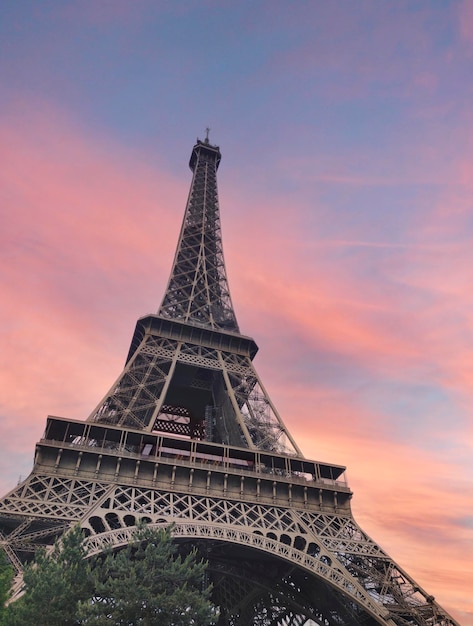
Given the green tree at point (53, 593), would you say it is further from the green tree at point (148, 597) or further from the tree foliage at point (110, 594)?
the green tree at point (148, 597)

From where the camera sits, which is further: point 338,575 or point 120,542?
point 338,575

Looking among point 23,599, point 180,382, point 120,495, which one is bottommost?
point 23,599

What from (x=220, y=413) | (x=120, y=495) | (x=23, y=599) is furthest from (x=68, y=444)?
(x=220, y=413)

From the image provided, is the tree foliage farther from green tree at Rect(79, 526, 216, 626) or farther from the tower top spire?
the tower top spire

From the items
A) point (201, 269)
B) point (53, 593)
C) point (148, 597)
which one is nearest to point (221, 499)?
point (148, 597)

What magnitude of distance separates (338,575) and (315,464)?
7624 millimetres

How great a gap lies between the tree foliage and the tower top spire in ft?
75.7

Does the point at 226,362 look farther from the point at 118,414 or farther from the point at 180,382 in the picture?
the point at 118,414

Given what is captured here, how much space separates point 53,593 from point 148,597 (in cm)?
315

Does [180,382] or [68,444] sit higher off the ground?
[180,382]

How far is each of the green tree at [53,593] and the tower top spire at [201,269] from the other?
77.0ft

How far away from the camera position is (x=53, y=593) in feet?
52.8

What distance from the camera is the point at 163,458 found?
27141mm

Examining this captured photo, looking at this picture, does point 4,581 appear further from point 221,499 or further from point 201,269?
point 201,269
